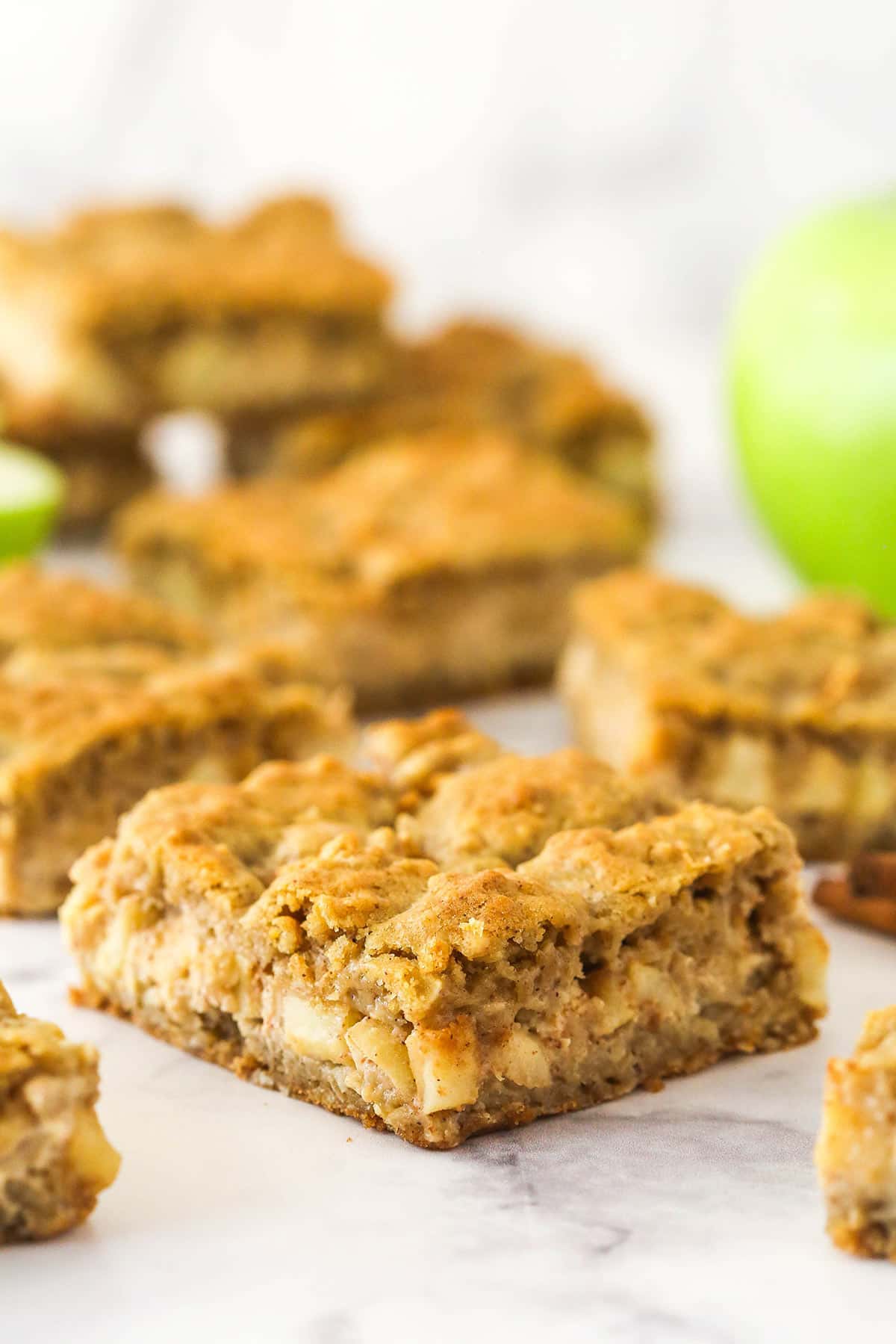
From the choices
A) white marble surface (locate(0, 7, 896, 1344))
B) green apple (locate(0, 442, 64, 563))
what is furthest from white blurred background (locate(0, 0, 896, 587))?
green apple (locate(0, 442, 64, 563))

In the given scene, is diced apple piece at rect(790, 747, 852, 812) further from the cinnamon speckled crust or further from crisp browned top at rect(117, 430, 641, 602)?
crisp browned top at rect(117, 430, 641, 602)

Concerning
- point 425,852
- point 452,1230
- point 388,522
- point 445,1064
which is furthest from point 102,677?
point 452,1230

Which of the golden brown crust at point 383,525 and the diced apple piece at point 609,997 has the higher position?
the golden brown crust at point 383,525

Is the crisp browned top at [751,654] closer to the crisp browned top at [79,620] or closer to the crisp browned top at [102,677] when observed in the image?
the crisp browned top at [102,677]

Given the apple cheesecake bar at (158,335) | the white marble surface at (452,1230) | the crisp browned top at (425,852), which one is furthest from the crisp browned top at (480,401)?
the white marble surface at (452,1230)

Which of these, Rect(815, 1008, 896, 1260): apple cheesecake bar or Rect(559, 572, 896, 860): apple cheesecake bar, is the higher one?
Rect(559, 572, 896, 860): apple cheesecake bar

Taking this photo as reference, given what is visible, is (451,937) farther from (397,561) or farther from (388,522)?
(388,522)
